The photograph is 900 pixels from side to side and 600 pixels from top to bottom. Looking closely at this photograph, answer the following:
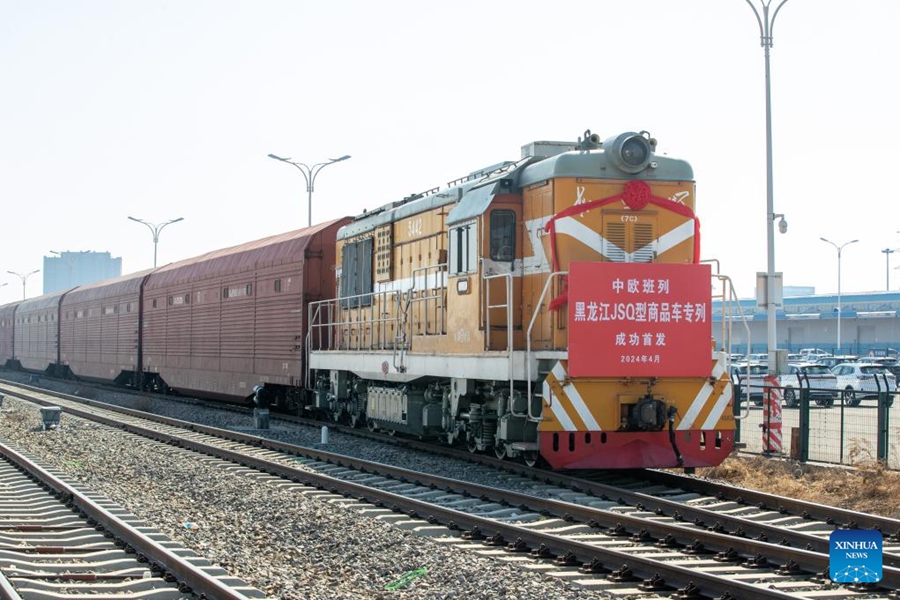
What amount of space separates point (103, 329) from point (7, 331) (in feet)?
72.9

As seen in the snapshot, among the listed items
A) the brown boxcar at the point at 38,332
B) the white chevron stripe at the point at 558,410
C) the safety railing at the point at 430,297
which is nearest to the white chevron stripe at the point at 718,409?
the white chevron stripe at the point at 558,410

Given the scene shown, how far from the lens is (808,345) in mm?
84312

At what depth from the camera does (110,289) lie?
119ft

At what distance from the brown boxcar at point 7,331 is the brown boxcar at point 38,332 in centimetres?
112

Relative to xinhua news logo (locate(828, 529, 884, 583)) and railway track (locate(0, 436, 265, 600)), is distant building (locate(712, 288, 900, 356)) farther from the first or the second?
xinhua news logo (locate(828, 529, 884, 583))

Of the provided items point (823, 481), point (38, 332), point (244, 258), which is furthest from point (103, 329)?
point (823, 481)

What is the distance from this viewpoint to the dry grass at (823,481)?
1120cm

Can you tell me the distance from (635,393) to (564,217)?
2.21 metres

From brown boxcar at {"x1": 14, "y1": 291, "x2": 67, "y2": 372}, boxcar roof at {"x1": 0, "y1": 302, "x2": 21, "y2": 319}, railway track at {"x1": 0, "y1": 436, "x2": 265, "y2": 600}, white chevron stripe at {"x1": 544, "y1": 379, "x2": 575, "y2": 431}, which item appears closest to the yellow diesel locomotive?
white chevron stripe at {"x1": 544, "y1": 379, "x2": 575, "y2": 431}

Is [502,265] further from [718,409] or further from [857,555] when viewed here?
[857,555]

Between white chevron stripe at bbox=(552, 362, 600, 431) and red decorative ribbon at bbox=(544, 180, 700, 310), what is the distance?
899 mm

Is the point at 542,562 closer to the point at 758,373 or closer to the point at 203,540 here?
the point at 203,540

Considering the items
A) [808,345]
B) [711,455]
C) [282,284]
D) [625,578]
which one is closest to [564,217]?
[711,455]

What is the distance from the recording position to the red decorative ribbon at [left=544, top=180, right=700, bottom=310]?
12.2 meters
